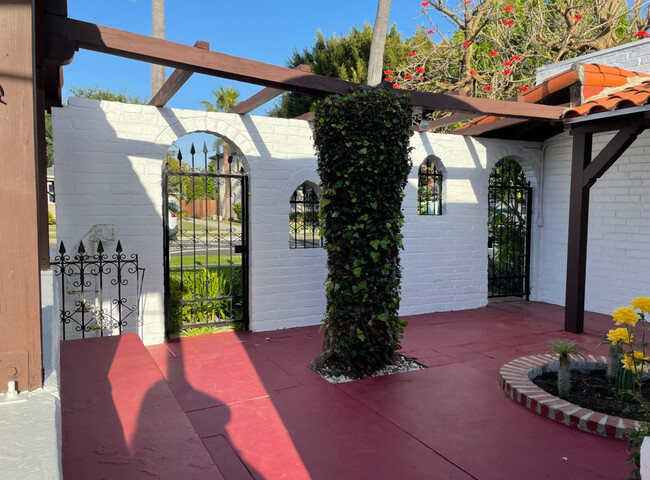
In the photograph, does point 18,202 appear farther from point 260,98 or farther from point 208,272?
point 208,272

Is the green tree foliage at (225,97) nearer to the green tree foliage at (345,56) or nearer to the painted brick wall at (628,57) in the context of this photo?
the green tree foliage at (345,56)

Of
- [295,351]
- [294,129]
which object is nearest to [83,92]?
[294,129]

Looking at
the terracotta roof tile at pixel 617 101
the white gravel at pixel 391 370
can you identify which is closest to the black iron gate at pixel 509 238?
the terracotta roof tile at pixel 617 101

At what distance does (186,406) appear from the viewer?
373 centimetres

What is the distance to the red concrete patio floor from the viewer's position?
7.16 feet

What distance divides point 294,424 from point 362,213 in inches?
72.3

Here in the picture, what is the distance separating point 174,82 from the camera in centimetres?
455

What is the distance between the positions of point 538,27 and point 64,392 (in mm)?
12451

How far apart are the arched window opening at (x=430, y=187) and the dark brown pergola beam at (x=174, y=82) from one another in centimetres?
363

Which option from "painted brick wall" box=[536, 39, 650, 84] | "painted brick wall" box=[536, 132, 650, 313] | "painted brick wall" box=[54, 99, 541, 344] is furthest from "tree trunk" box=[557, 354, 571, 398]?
"painted brick wall" box=[536, 39, 650, 84]

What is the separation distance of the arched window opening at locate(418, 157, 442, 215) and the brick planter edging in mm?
3333

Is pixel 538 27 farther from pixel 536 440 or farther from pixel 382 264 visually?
pixel 536 440

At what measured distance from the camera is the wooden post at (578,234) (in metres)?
5.81

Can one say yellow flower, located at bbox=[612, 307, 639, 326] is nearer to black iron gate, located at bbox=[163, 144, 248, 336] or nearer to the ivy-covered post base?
the ivy-covered post base
